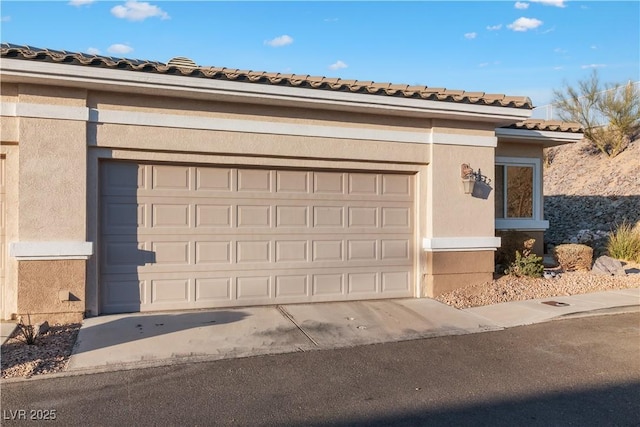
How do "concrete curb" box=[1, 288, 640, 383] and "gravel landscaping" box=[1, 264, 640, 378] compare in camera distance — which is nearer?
"gravel landscaping" box=[1, 264, 640, 378]

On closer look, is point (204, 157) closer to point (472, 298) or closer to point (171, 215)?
point (171, 215)

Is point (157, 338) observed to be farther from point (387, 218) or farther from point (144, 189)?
point (387, 218)

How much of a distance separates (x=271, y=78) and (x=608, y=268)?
27.7ft

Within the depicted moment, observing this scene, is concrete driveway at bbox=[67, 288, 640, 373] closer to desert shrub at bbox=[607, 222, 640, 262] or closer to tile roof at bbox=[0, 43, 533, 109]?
tile roof at bbox=[0, 43, 533, 109]

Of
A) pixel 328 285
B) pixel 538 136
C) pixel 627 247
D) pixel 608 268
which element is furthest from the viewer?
pixel 627 247

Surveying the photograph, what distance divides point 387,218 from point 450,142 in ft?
5.81

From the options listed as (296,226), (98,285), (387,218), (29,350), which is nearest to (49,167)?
(98,285)

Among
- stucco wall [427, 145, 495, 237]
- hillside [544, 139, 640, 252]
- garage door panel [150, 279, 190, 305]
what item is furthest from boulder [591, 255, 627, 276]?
garage door panel [150, 279, 190, 305]

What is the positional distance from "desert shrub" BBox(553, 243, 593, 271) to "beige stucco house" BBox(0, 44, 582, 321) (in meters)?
2.83

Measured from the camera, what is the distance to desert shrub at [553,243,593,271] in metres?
11.4

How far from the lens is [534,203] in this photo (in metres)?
12.2

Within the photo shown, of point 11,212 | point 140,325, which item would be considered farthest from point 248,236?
point 11,212

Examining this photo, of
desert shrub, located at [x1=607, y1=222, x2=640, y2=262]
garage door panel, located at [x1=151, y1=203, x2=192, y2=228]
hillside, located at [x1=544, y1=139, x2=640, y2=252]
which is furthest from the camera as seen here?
hillside, located at [x1=544, y1=139, x2=640, y2=252]

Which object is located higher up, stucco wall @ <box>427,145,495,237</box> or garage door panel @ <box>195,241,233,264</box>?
stucco wall @ <box>427,145,495,237</box>
